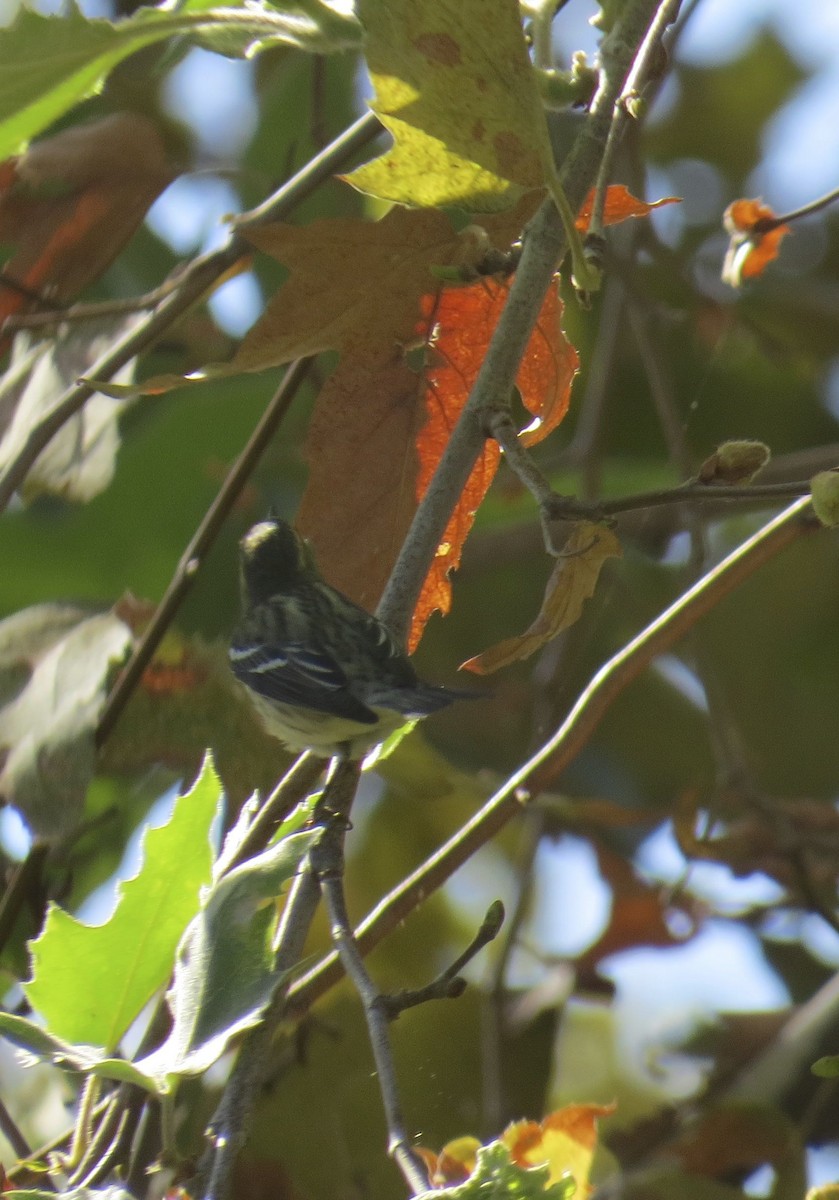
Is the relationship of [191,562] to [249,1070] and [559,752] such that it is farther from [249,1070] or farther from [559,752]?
[249,1070]

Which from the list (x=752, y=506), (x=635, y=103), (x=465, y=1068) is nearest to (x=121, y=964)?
(x=635, y=103)

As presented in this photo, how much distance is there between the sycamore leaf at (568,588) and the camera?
123 cm

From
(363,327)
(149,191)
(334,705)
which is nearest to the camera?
(363,327)

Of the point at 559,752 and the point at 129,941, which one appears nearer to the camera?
the point at 129,941

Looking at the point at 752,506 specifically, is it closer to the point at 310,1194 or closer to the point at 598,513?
the point at 310,1194

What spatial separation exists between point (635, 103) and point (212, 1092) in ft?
4.48

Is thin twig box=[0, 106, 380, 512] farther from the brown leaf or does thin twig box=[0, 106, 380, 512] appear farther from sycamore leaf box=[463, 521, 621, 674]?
sycamore leaf box=[463, 521, 621, 674]

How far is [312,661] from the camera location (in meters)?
2.12

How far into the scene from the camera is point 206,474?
281 centimetres

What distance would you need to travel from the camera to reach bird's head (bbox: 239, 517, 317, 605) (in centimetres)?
237

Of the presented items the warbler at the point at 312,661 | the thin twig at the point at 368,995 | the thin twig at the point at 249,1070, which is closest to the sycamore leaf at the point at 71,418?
the warbler at the point at 312,661

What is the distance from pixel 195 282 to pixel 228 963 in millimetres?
1014

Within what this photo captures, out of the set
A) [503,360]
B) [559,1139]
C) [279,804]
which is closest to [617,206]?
[503,360]

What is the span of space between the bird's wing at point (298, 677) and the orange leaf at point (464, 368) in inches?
11.6
